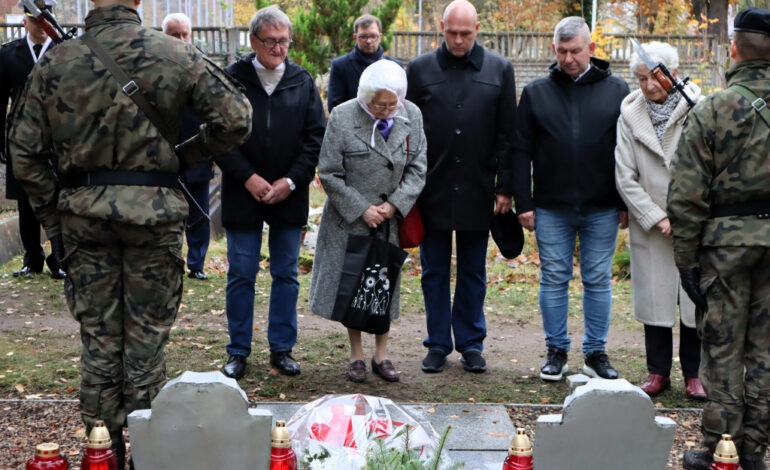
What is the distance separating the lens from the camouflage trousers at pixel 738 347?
14.5ft

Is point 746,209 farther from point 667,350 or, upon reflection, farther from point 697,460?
point 667,350

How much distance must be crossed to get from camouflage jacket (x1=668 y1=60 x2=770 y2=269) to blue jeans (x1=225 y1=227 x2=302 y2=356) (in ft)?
8.29

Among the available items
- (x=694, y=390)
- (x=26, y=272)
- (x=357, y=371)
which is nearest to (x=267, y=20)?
(x=357, y=371)

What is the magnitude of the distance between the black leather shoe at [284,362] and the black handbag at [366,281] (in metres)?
0.61

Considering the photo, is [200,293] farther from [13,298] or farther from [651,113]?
[651,113]

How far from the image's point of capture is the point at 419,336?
7609 mm

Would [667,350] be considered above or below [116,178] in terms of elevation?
below

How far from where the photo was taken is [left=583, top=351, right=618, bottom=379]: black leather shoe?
6113 mm

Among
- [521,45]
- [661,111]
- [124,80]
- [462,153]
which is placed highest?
[521,45]

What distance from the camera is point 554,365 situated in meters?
6.20

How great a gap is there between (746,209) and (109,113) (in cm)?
290

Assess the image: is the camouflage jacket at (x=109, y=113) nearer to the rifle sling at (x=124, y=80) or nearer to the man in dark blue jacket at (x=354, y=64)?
the rifle sling at (x=124, y=80)

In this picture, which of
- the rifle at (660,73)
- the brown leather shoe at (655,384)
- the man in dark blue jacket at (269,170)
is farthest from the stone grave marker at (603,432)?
the man in dark blue jacket at (269,170)

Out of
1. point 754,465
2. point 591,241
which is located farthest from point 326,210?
point 754,465
